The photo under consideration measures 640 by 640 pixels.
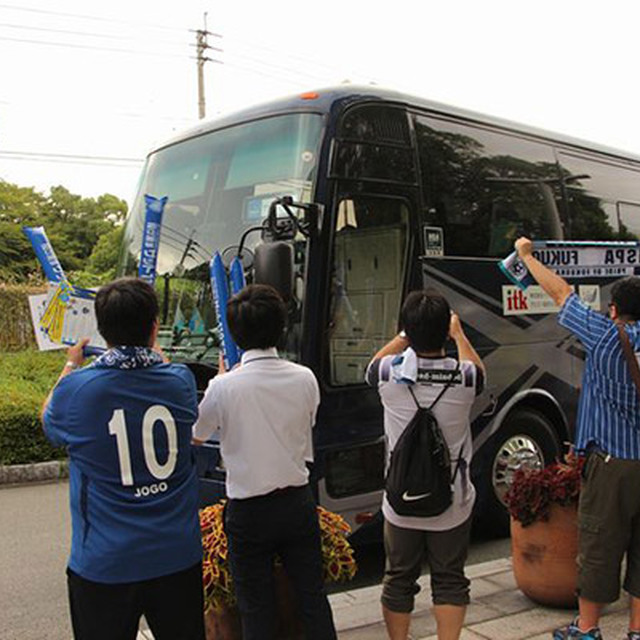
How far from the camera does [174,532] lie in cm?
253

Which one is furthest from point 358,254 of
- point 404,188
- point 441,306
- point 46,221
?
point 46,221

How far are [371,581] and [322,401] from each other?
57.0 inches

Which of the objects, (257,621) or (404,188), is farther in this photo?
(404,188)

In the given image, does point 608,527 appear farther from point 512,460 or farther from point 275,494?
point 512,460

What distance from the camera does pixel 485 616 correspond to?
4.26 m

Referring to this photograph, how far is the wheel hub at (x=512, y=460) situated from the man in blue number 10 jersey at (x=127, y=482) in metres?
4.00

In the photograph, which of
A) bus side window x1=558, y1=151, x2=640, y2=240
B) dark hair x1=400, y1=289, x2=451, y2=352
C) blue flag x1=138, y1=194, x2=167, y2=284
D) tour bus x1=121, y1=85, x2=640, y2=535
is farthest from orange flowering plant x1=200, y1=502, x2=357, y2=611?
bus side window x1=558, y1=151, x2=640, y2=240

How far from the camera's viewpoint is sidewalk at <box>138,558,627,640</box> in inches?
157

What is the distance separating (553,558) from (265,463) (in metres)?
2.20

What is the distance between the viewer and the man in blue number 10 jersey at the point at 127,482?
7.98 feet

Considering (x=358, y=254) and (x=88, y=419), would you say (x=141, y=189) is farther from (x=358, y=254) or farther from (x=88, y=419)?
(x=88, y=419)

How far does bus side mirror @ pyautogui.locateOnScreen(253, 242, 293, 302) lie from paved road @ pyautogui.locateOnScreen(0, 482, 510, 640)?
233 centimetres

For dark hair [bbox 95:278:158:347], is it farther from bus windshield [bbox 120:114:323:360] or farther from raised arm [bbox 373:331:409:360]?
bus windshield [bbox 120:114:323:360]

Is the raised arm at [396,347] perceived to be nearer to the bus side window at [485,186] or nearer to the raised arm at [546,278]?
the raised arm at [546,278]
